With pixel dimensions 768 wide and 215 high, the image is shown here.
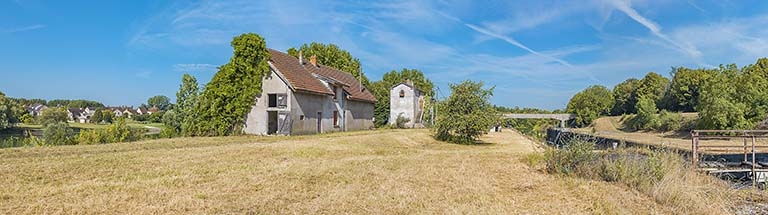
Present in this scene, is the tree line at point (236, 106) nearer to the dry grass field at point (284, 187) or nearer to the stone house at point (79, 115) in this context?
the dry grass field at point (284, 187)

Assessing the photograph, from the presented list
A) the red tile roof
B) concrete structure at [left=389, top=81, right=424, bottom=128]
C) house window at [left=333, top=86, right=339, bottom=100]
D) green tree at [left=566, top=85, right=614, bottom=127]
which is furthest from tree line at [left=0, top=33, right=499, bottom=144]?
green tree at [left=566, top=85, right=614, bottom=127]

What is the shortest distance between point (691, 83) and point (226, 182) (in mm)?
70591

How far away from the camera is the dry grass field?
6.75m

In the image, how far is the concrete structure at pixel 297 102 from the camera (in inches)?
1036

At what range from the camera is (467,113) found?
23828 mm

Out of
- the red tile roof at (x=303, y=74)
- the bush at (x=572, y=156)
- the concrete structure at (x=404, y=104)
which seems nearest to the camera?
the bush at (x=572, y=156)

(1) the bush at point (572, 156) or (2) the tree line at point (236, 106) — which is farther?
(2) the tree line at point (236, 106)

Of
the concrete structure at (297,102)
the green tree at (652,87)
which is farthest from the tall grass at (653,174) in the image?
the green tree at (652,87)

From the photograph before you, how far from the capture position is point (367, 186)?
878cm

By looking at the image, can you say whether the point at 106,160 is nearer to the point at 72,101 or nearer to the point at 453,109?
the point at 453,109

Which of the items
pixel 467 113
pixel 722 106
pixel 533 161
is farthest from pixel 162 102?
pixel 722 106

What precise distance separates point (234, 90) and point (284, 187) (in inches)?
771

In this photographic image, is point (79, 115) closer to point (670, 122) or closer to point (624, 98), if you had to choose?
point (624, 98)

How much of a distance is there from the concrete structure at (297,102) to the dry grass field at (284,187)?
43.8 ft
